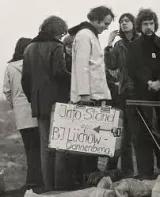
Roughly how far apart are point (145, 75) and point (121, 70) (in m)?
0.40

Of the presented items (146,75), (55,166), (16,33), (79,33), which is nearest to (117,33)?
(146,75)

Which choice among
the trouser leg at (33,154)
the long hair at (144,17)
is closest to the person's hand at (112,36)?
the long hair at (144,17)

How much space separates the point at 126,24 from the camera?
225 inches

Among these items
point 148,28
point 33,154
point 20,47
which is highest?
point 148,28

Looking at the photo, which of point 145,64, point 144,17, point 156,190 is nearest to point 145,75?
point 145,64

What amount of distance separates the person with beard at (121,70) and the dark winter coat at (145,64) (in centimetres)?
19

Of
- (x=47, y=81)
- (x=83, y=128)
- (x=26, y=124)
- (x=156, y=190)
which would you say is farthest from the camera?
(x=26, y=124)

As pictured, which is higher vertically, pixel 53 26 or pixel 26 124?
pixel 53 26

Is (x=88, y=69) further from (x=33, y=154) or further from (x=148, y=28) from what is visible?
(x=33, y=154)

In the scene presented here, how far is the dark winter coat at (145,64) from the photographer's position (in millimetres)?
5250

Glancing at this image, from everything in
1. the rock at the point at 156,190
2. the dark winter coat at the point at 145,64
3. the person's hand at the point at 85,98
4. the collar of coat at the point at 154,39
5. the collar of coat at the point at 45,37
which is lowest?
the rock at the point at 156,190

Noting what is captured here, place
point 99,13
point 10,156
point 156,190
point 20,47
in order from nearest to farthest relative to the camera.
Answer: point 156,190
point 99,13
point 20,47
point 10,156

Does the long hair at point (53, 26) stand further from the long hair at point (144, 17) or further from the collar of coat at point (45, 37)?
the long hair at point (144, 17)

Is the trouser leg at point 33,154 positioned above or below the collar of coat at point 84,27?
below
